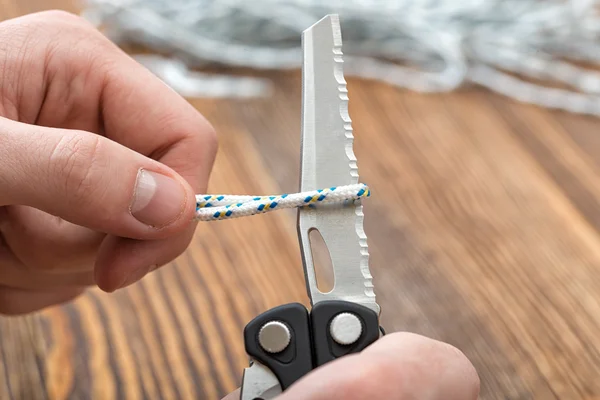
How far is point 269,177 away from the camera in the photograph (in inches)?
29.0

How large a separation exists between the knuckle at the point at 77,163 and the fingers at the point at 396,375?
174 millimetres

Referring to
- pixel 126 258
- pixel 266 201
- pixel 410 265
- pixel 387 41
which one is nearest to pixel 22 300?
pixel 126 258

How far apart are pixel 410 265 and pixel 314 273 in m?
0.24

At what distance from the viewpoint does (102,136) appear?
458mm

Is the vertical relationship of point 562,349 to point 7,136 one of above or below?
below

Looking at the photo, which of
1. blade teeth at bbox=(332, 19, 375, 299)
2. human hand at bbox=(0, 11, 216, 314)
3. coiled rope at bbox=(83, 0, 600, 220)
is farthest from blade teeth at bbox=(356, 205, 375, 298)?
coiled rope at bbox=(83, 0, 600, 220)

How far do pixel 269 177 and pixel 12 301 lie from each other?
0.29m

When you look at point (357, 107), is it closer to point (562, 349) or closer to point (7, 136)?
point (562, 349)

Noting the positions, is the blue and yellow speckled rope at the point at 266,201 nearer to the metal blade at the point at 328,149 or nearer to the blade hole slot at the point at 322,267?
the metal blade at the point at 328,149

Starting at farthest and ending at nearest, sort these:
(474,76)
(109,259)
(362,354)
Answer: (474,76) < (109,259) < (362,354)

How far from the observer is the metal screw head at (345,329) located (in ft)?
1.35

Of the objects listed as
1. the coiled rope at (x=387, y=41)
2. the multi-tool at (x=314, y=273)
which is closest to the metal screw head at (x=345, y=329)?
the multi-tool at (x=314, y=273)

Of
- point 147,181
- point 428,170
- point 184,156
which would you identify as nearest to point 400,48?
point 428,170

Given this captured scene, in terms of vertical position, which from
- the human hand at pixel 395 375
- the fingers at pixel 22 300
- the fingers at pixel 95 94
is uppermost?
the fingers at pixel 95 94
